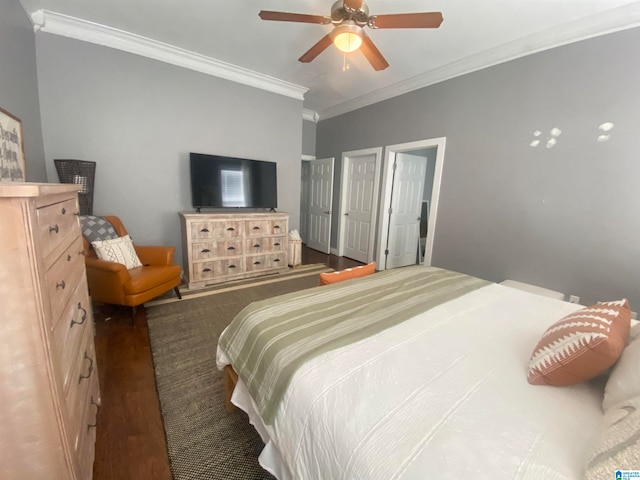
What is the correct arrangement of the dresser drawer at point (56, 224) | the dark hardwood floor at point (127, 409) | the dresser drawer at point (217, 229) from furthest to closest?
the dresser drawer at point (217, 229) < the dark hardwood floor at point (127, 409) < the dresser drawer at point (56, 224)

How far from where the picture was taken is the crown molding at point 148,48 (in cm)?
253

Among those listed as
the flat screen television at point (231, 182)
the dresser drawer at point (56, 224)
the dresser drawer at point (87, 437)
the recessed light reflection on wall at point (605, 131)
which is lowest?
the dresser drawer at point (87, 437)

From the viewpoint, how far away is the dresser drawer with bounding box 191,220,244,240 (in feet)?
10.2

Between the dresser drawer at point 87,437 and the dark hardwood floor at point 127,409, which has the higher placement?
the dresser drawer at point 87,437

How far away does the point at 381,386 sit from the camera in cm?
81

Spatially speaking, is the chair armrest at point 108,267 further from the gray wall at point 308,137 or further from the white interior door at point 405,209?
the gray wall at point 308,137

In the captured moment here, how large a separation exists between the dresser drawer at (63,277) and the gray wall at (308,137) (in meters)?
4.44

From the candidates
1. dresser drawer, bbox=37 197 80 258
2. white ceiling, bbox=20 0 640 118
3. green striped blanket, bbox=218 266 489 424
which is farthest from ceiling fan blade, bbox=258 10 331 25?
green striped blanket, bbox=218 266 489 424

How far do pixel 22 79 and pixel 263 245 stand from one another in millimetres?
2692

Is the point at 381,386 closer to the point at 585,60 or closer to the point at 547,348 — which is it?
the point at 547,348

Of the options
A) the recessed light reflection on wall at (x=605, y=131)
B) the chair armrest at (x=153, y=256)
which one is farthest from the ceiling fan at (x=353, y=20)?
the chair armrest at (x=153, y=256)

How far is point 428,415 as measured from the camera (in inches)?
28.0

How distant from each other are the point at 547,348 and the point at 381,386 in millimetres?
603

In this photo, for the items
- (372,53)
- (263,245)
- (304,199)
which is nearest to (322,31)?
(372,53)
